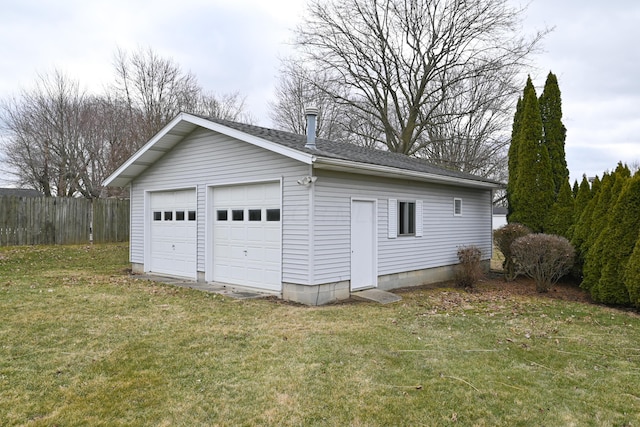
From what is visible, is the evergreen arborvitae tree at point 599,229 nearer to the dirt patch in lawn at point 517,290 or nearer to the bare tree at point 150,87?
the dirt patch in lawn at point 517,290

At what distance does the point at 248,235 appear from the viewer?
30.8ft

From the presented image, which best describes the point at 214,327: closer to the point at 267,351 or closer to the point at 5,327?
the point at 267,351

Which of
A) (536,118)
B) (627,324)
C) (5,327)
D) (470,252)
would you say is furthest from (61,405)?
(536,118)

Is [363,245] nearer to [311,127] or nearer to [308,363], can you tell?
[311,127]

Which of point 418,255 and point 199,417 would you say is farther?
point 418,255

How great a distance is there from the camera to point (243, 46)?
58.5 feet

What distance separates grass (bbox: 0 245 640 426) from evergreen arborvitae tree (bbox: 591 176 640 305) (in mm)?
619

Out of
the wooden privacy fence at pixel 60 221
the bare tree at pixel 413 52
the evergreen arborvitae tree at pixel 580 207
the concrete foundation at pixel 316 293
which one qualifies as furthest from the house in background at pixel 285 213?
the bare tree at pixel 413 52

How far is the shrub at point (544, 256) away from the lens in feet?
32.8

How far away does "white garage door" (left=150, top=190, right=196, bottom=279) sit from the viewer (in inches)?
424

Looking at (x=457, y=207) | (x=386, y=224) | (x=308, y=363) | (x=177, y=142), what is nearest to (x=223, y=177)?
(x=177, y=142)

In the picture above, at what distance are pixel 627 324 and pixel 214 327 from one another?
21.2ft

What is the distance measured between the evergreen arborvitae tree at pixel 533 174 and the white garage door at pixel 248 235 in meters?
7.94

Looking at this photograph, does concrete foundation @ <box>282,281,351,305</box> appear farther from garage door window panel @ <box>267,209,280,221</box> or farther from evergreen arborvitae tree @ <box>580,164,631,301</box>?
evergreen arborvitae tree @ <box>580,164,631,301</box>
